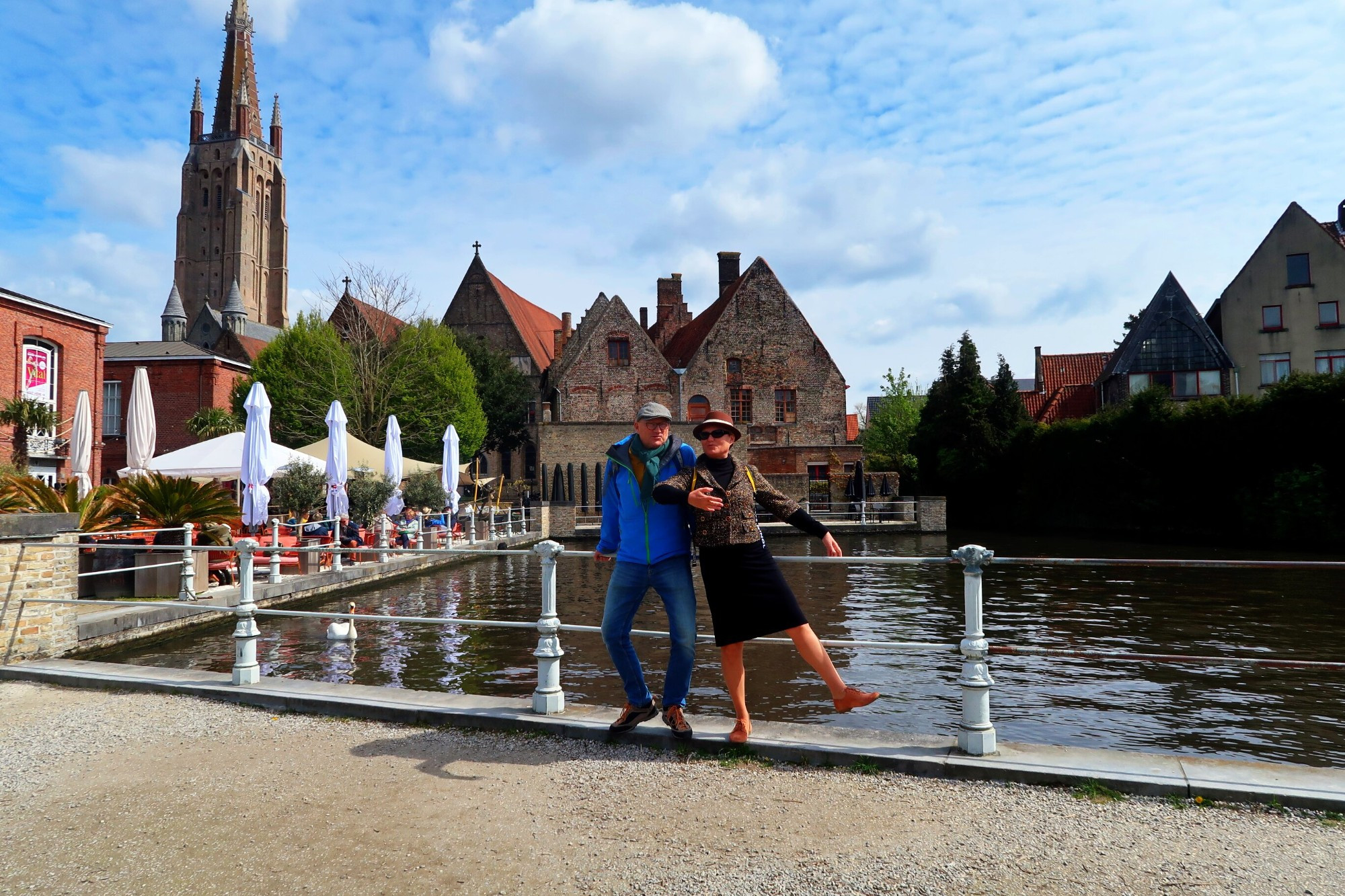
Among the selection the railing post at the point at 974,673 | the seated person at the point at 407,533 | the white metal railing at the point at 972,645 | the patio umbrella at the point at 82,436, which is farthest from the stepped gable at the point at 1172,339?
the railing post at the point at 974,673

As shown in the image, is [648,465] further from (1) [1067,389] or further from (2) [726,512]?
(1) [1067,389]

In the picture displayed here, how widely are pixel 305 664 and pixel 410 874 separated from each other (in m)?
6.94

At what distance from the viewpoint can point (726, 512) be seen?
14.5 ft

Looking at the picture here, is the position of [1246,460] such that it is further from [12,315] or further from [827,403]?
[12,315]

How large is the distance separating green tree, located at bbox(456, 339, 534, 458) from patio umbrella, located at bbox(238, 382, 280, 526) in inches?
1303

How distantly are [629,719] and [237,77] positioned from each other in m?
119

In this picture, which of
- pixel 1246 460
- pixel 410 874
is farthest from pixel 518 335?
pixel 410 874

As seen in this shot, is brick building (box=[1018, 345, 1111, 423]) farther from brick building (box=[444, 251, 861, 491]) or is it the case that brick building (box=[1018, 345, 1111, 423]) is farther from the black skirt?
the black skirt

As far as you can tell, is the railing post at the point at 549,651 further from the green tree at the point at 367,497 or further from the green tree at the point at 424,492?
the green tree at the point at 424,492

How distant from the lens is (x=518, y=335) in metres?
56.2

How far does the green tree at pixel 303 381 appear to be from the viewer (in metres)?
35.9

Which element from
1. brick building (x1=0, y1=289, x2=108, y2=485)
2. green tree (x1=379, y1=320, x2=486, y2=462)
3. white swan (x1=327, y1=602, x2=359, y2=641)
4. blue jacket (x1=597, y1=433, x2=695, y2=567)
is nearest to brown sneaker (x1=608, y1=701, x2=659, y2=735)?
blue jacket (x1=597, y1=433, x2=695, y2=567)

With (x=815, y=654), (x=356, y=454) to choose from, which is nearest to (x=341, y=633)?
(x=815, y=654)

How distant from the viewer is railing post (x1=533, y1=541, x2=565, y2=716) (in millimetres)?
5070
